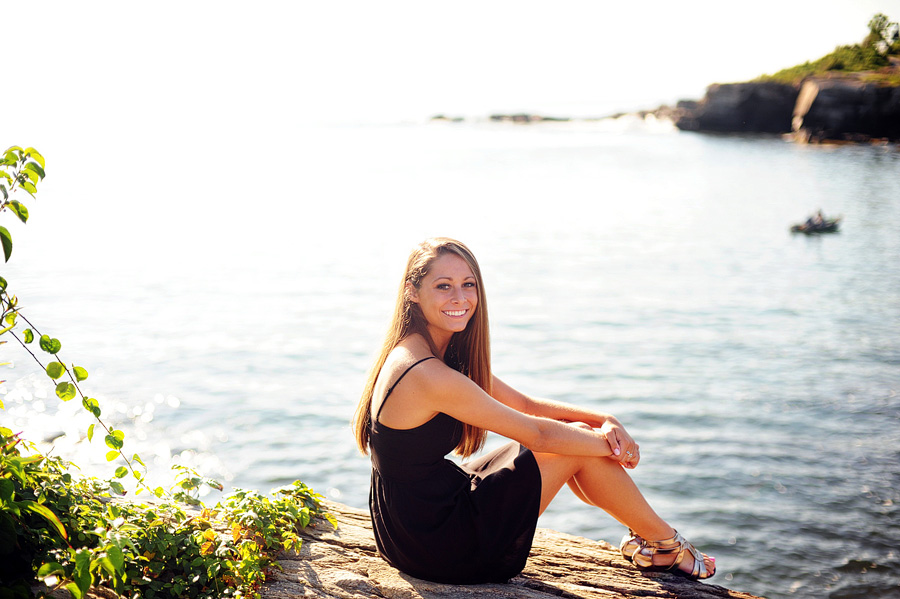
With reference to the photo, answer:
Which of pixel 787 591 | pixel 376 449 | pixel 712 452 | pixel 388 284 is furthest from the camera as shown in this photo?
pixel 388 284

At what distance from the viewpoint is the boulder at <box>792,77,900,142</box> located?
58.4m

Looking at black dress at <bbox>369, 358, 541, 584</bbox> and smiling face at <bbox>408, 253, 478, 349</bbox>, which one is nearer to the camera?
black dress at <bbox>369, 358, 541, 584</bbox>

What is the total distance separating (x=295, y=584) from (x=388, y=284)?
1576cm

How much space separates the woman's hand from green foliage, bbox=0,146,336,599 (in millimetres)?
1694

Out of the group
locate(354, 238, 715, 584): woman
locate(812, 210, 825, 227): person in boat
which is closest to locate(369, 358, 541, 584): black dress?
locate(354, 238, 715, 584): woman

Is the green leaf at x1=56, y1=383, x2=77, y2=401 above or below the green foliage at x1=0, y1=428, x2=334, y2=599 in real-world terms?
above

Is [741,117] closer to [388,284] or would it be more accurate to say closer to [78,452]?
[388,284]

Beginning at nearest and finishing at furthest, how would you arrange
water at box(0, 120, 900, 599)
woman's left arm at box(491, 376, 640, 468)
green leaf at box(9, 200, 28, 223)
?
green leaf at box(9, 200, 28, 223)
woman's left arm at box(491, 376, 640, 468)
water at box(0, 120, 900, 599)

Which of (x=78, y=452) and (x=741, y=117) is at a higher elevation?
(x=741, y=117)

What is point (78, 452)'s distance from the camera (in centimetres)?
793

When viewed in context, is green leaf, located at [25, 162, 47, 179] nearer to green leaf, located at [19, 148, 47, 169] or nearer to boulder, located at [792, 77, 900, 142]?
green leaf, located at [19, 148, 47, 169]

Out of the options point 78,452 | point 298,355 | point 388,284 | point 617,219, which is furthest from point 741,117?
point 78,452

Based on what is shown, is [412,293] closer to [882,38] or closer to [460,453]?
[460,453]

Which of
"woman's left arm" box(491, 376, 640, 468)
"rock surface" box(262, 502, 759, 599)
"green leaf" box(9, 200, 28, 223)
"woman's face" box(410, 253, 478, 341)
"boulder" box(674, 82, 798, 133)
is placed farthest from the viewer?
"boulder" box(674, 82, 798, 133)
